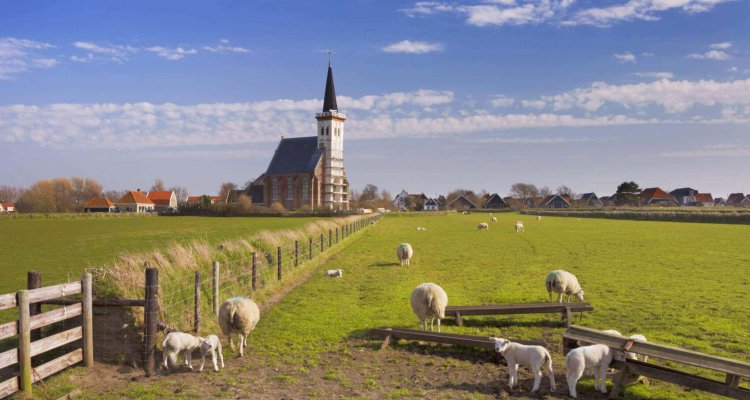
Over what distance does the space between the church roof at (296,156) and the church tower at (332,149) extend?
8.76 ft

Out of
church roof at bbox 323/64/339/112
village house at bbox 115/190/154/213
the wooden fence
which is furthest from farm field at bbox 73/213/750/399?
village house at bbox 115/190/154/213

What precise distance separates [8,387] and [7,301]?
4.51 feet

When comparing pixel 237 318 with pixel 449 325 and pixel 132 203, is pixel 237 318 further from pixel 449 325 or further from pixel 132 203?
pixel 132 203

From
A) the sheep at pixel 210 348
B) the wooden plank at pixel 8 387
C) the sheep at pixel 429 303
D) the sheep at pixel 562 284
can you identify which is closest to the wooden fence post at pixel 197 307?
the sheep at pixel 210 348

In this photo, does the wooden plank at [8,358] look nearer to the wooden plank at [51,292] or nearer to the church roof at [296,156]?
the wooden plank at [51,292]

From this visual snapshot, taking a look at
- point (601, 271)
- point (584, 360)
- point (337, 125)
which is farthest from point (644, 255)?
point (337, 125)

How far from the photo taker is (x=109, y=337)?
10.4 m

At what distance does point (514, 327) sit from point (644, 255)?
1976cm

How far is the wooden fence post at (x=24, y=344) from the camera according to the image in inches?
317

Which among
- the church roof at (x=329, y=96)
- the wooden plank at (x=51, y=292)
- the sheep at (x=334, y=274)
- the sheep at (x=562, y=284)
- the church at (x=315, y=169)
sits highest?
the church roof at (x=329, y=96)

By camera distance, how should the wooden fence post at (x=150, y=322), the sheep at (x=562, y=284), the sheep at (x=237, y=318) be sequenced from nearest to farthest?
the wooden fence post at (x=150, y=322) < the sheep at (x=237, y=318) < the sheep at (x=562, y=284)

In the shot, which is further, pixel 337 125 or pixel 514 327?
pixel 337 125

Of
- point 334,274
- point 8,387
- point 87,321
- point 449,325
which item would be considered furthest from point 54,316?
point 334,274

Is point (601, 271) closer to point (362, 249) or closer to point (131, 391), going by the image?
point (362, 249)
